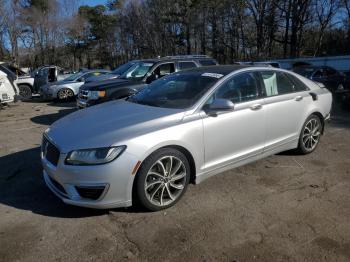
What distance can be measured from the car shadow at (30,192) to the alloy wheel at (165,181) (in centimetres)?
27

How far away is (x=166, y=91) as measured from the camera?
520 centimetres

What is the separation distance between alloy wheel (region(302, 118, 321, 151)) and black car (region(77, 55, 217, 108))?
4718mm

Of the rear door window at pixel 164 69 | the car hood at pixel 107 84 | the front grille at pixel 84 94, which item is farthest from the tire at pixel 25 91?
the rear door window at pixel 164 69

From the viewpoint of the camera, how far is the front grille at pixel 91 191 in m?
3.78

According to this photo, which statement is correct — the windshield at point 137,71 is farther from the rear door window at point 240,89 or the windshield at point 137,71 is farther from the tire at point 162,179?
the tire at point 162,179

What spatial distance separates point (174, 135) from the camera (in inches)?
162

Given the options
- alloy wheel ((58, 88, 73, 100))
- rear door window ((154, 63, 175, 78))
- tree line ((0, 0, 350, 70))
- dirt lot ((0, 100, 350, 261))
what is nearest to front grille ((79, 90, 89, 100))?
rear door window ((154, 63, 175, 78))

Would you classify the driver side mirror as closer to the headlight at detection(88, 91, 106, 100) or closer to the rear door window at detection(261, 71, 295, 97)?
the rear door window at detection(261, 71, 295, 97)

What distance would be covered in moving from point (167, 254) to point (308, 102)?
360cm

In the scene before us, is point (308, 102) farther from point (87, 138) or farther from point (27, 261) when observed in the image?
point (27, 261)

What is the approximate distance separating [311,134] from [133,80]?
538cm

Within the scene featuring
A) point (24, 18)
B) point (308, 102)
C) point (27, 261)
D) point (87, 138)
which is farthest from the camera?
point (24, 18)

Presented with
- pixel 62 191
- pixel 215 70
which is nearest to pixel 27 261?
pixel 62 191

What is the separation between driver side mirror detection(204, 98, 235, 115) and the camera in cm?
438
